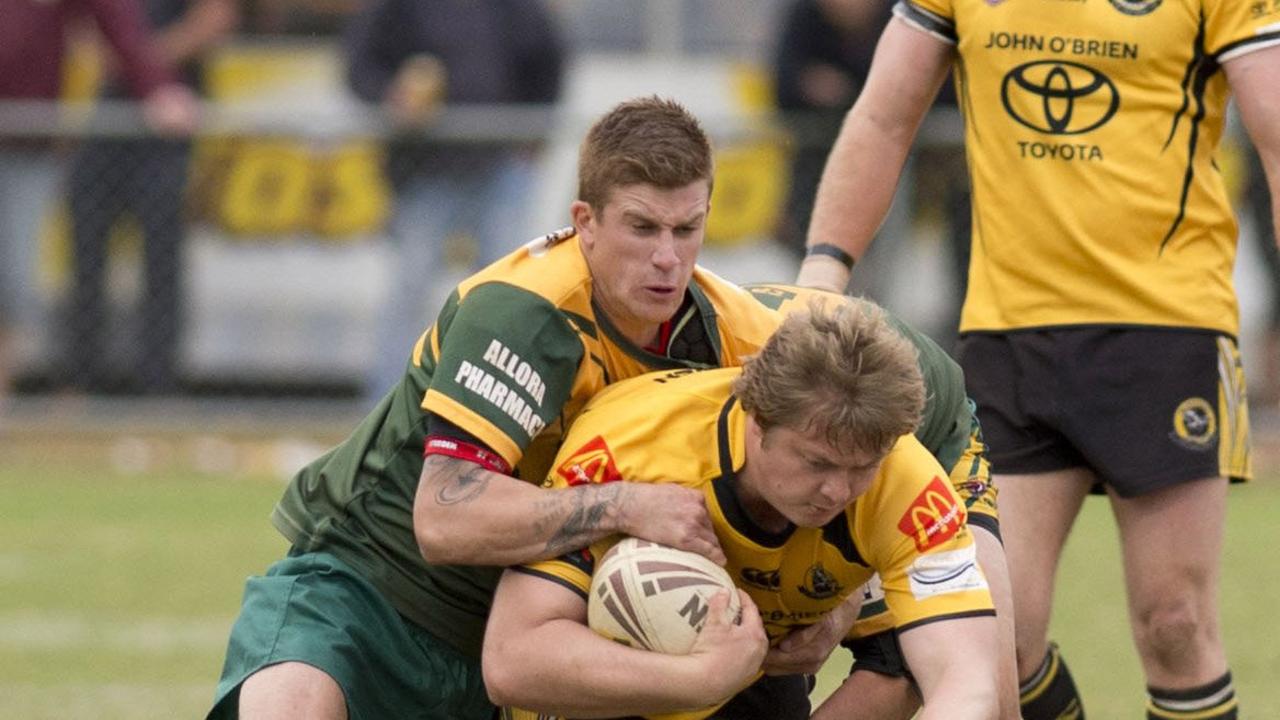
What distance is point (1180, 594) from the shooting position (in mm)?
5949

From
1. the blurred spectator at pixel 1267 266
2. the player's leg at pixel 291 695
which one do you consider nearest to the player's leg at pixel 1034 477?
the player's leg at pixel 291 695

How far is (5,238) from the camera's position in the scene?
12.2 metres

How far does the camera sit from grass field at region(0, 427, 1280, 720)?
7895 millimetres

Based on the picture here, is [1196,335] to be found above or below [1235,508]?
above

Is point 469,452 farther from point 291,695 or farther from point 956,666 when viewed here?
point 956,666

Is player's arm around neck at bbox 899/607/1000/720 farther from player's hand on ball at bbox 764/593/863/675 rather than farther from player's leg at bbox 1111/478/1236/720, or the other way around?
player's leg at bbox 1111/478/1236/720

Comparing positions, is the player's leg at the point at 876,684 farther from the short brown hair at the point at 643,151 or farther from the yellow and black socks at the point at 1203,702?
the short brown hair at the point at 643,151

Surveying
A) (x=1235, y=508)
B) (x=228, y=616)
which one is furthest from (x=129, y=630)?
(x=1235, y=508)

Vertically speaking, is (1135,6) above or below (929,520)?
above

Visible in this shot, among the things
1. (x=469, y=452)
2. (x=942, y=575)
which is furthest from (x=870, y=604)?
(x=469, y=452)

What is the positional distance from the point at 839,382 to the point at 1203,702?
5.74ft

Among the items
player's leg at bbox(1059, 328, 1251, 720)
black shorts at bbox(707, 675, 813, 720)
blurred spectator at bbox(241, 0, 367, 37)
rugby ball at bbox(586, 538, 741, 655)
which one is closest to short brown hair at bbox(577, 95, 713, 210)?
rugby ball at bbox(586, 538, 741, 655)

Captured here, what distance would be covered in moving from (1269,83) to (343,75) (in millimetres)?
7087

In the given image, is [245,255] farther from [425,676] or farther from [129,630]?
[425,676]
